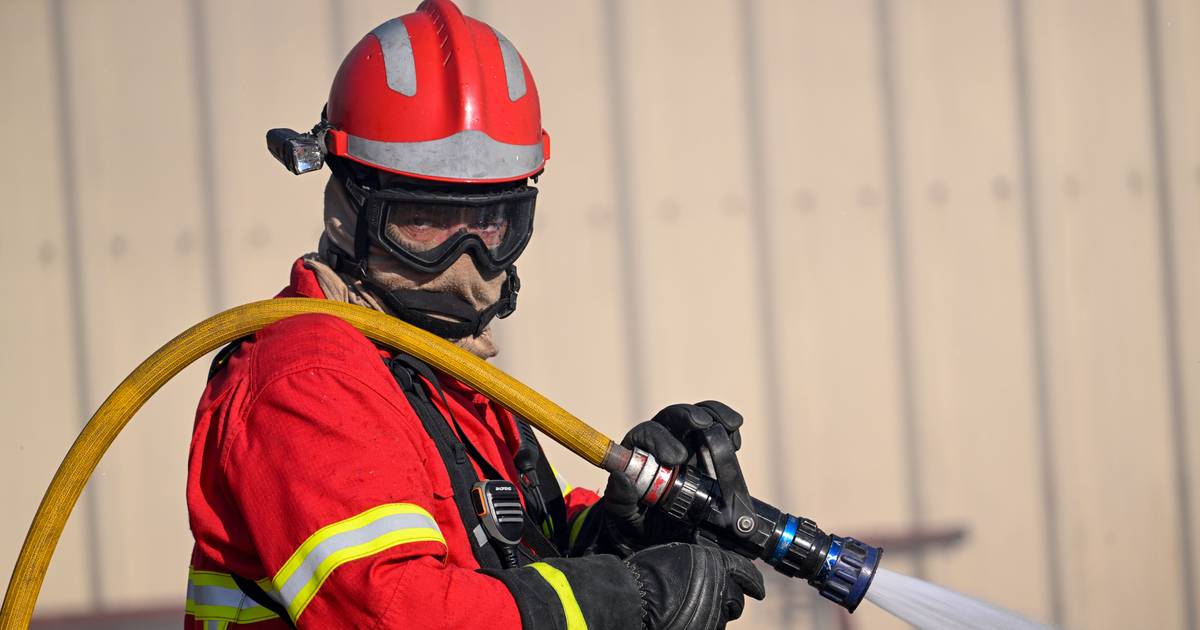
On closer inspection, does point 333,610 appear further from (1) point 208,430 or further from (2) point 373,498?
(1) point 208,430

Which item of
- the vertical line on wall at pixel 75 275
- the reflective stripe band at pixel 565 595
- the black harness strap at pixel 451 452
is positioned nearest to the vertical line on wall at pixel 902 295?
the black harness strap at pixel 451 452

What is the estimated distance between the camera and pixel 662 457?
188 centimetres

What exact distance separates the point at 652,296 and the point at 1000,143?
1.19 metres

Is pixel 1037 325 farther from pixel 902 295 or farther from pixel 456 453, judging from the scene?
pixel 456 453

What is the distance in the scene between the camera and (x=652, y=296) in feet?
11.4

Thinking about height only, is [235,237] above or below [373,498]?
above

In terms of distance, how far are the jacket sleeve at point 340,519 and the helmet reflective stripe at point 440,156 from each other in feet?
1.49

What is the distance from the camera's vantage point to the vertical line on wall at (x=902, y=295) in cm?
351

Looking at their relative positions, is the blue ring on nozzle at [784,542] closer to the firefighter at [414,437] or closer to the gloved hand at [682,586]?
the firefighter at [414,437]

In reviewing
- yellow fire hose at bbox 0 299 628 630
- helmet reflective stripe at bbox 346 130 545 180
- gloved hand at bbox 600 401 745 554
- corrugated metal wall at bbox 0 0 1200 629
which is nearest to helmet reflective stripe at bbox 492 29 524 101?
helmet reflective stripe at bbox 346 130 545 180

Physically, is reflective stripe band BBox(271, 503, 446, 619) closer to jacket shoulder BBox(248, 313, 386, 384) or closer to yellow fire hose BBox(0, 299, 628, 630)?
jacket shoulder BBox(248, 313, 386, 384)

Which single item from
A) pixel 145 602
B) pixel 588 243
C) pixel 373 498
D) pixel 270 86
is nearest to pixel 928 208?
pixel 588 243

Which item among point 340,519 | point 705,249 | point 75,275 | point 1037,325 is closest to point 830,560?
point 340,519

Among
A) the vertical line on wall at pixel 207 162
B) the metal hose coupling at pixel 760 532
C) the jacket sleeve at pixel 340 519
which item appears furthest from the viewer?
the vertical line on wall at pixel 207 162
